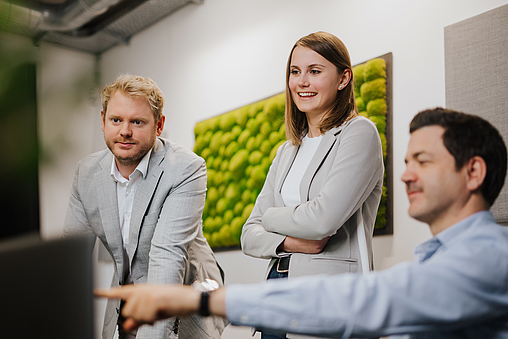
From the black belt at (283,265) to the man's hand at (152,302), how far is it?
0.75 m

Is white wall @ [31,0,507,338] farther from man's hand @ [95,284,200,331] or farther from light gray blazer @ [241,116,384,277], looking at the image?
light gray blazer @ [241,116,384,277]

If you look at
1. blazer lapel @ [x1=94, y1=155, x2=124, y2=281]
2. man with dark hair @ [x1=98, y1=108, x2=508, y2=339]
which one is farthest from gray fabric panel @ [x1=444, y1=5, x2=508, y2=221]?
blazer lapel @ [x1=94, y1=155, x2=124, y2=281]

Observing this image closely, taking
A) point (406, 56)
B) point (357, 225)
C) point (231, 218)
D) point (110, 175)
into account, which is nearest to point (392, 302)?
point (357, 225)

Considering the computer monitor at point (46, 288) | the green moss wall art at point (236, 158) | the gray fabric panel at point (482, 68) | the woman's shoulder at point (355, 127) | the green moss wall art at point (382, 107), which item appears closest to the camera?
the computer monitor at point (46, 288)

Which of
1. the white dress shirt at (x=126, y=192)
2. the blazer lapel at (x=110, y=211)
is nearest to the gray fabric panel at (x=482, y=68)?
the white dress shirt at (x=126, y=192)

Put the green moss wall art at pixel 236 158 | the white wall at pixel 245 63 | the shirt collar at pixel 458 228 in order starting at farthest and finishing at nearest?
the green moss wall art at pixel 236 158 < the shirt collar at pixel 458 228 < the white wall at pixel 245 63

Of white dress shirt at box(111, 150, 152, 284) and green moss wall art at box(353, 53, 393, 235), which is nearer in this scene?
white dress shirt at box(111, 150, 152, 284)

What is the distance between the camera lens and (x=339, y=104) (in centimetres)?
158

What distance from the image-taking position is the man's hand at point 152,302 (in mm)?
676

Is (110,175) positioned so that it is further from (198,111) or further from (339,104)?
(198,111)

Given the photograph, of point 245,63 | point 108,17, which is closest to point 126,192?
point 245,63

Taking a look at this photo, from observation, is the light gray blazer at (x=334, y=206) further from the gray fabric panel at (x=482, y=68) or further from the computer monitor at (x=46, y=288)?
the computer monitor at (x=46, y=288)

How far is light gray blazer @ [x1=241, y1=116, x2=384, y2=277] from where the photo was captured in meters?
1.34

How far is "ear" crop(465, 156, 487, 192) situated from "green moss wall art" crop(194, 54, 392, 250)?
171 centimetres
